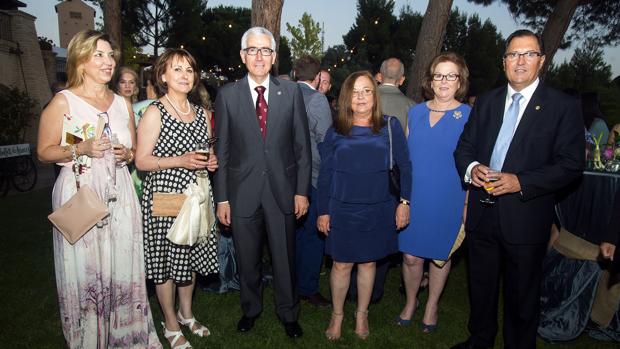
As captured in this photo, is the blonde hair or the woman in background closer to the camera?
the blonde hair

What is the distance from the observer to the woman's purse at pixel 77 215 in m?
2.61

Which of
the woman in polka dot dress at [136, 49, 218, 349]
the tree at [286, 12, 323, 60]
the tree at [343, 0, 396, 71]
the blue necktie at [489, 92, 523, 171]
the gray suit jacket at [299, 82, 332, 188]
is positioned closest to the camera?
the blue necktie at [489, 92, 523, 171]

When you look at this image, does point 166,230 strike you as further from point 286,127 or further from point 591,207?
point 591,207

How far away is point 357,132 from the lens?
10.6 feet

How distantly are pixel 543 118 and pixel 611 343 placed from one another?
85.2 inches

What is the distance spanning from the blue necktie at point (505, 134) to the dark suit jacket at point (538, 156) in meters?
0.03

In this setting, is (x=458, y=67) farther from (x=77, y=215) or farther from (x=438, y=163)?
(x=77, y=215)

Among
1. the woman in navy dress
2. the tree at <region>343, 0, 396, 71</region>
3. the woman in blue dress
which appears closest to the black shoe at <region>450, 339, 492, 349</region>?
the woman in blue dress

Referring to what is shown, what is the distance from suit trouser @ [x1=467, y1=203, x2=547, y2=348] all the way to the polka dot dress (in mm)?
2116

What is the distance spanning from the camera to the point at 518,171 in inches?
109

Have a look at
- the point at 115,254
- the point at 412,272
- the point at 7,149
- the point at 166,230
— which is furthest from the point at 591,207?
the point at 7,149

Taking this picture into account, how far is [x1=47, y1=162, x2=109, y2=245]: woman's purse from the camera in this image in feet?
8.57

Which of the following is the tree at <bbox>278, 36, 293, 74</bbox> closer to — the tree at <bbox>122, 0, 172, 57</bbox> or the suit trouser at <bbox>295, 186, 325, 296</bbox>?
the tree at <bbox>122, 0, 172, 57</bbox>

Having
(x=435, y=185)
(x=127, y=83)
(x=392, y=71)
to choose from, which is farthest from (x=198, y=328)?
(x=392, y=71)
